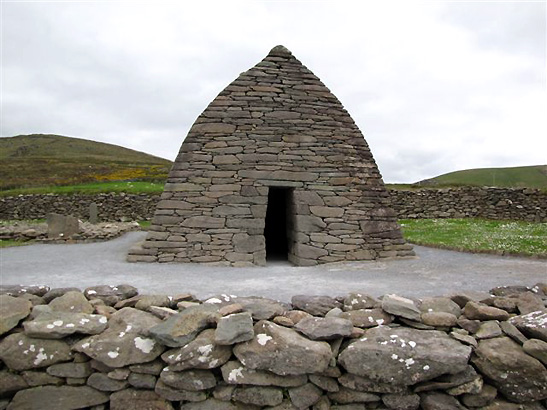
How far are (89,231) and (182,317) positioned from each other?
39.9ft

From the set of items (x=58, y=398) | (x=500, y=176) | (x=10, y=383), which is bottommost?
(x=58, y=398)

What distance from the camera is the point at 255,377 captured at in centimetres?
454

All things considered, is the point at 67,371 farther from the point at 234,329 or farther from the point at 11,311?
the point at 234,329

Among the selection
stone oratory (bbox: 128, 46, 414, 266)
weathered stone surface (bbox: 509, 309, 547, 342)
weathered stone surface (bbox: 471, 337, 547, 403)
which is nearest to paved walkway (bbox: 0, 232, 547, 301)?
stone oratory (bbox: 128, 46, 414, 266)

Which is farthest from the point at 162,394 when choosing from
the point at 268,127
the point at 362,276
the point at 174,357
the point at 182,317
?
the point at 268,127

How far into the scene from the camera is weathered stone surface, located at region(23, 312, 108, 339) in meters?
4.80

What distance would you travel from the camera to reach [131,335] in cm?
480

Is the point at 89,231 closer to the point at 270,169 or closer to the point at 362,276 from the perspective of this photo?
the point at 270,169

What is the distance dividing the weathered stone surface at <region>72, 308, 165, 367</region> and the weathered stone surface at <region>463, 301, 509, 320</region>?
3719 mm

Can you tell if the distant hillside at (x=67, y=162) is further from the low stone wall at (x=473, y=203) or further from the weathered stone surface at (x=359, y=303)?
the weathered stone surface at (x=359, y=303)

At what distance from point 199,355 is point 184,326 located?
0.40 m

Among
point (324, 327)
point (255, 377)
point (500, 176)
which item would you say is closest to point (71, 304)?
point (255, 377)

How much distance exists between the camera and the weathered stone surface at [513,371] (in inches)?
173

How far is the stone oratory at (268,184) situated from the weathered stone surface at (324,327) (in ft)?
17.3
